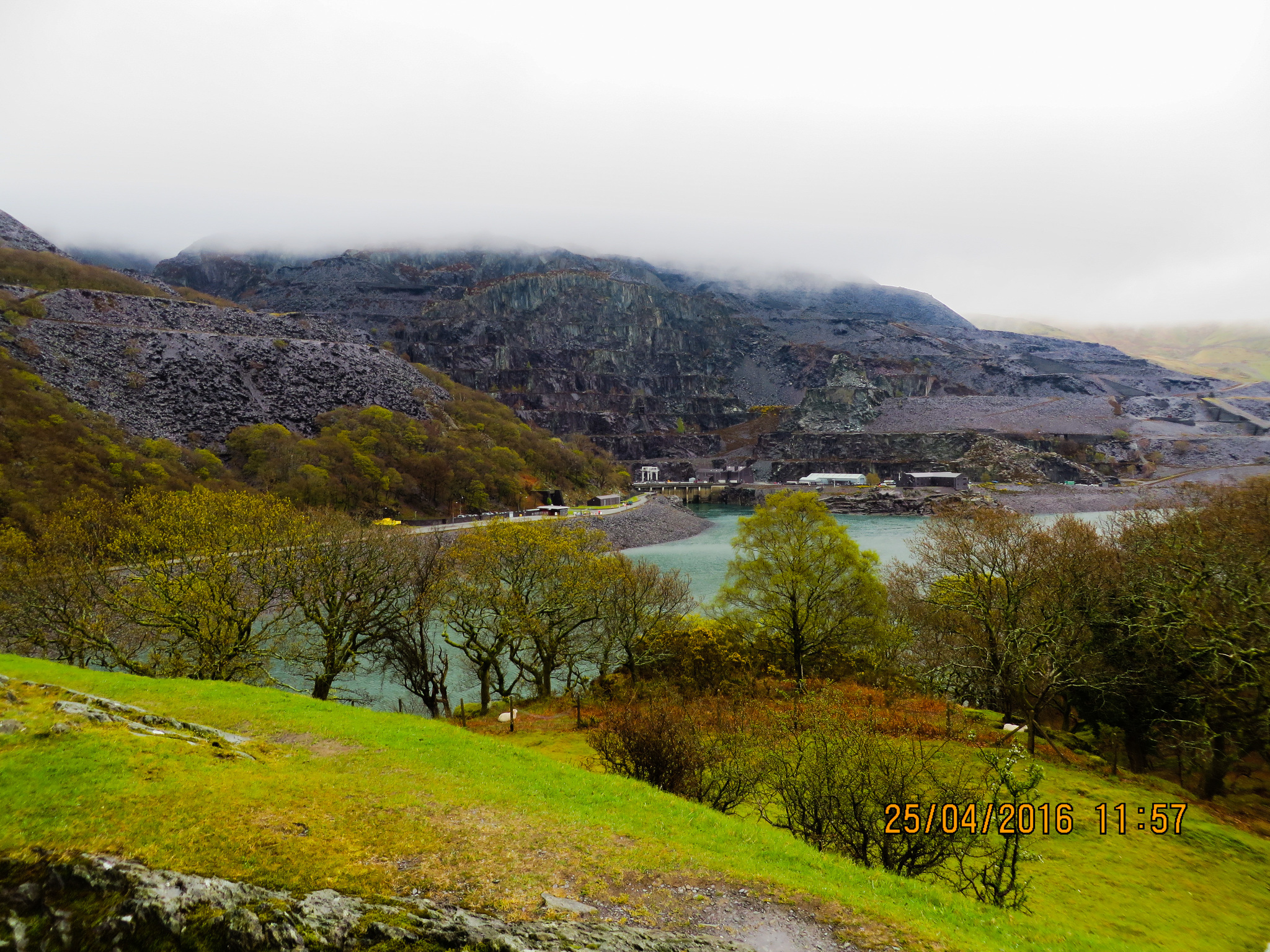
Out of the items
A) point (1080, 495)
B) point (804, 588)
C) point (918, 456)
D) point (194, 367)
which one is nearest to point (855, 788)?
point (804, 588)

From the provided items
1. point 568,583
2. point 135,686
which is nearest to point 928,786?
point 568,583

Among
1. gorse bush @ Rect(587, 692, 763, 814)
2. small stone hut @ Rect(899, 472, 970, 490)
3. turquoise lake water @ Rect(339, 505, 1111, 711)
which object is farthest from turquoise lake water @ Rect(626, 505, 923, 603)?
gorse bush @ Rect(587, 692, 763, 814)

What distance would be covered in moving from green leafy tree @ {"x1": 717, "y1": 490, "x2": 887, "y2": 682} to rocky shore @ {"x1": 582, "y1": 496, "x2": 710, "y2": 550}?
111ft

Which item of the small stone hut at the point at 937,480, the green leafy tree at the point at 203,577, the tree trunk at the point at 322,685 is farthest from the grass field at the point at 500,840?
the small stone hut at the point at 937,480

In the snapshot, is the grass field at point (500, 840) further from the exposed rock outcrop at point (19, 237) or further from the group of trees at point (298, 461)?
the exposed rock outcrop at point (19, 237)

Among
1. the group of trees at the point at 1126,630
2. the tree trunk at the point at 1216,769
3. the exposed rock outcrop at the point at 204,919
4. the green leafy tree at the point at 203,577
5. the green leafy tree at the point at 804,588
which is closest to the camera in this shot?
the exposed rock outcrop at the point at 204,919

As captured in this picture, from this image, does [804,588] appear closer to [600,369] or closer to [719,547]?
[719,547]

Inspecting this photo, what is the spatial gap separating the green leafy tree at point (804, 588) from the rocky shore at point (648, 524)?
3372 cm

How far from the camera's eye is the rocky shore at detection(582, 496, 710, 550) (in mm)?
67375

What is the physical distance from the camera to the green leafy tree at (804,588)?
25.1 metres

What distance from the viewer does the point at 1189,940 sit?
9.06 m

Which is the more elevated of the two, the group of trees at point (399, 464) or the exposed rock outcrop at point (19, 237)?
Result: the exposed rock outcrop at point (19, 237)

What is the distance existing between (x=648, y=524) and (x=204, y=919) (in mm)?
69874
